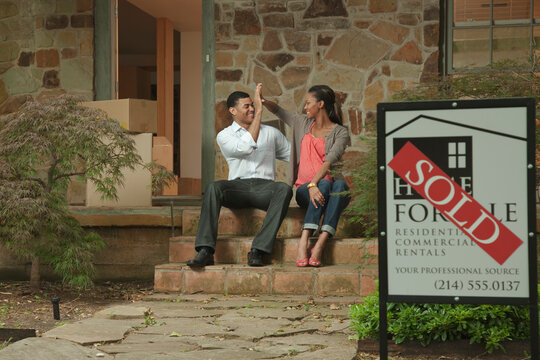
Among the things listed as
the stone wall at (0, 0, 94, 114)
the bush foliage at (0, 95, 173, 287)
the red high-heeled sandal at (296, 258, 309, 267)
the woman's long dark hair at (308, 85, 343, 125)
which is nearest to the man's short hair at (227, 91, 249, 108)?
the woman's long dark hair at (308, 85, 343, 125)

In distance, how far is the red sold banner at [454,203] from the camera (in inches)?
98.9

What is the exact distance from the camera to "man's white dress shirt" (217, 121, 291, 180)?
5.41 meters

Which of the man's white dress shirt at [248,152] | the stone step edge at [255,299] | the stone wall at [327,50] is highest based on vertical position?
the stone wall at [327,50]

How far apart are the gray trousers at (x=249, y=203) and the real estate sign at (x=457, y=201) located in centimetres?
239

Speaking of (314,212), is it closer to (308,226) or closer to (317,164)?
(308,226)

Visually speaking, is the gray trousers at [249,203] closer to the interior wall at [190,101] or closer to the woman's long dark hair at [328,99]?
the woman's long dark hair at [328,99]

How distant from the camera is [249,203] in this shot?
5363 mm

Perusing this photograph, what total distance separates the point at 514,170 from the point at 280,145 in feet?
10.7

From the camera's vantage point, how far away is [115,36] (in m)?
7.24

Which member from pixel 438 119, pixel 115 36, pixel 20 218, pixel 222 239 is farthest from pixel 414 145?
pixel 115 36

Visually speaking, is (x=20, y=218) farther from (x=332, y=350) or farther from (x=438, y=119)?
(x=438, y=119)

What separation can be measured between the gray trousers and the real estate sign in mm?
2391

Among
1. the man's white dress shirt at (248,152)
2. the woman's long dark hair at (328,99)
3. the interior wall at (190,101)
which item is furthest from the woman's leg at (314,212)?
the interior wall at (190,101)

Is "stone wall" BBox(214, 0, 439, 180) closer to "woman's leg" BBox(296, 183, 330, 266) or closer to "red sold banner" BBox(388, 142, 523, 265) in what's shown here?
"woman's leg" BBox(296, 183, 330, 266)
